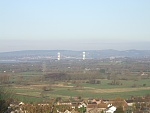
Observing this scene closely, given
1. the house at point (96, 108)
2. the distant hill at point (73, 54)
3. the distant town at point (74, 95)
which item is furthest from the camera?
the distant hill at point (73, 54)

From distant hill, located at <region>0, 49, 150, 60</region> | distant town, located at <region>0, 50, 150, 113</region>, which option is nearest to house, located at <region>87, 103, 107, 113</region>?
distant town, located at <region>0, 50, 150, 113</region>

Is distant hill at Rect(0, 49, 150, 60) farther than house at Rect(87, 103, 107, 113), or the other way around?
distant hill at Rect(0, 49, 150, 60)

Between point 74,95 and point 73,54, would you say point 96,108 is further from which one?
point 73,54

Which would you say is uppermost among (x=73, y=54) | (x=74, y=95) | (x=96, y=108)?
(x=96, y=108)

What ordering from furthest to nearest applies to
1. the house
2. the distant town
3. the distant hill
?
the distant hill → the house → the distant town

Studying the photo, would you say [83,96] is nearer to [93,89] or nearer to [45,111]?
[93,89]

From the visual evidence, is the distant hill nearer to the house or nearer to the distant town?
the distant town

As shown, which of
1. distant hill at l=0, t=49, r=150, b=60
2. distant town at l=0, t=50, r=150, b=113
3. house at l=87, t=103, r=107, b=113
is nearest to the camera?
distant town at l=0, t=50, r=150, b=113

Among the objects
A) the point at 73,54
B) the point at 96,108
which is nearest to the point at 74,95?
the point at 96,108

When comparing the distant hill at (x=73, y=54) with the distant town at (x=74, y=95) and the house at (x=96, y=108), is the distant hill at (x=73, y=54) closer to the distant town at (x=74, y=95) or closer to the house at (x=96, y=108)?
the distant town at (x=74, y=95)

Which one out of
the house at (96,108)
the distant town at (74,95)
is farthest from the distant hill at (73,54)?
the house at (96,108)

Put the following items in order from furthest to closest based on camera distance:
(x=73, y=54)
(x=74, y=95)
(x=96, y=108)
Answer: (x=73, y=54) → (x=74, y=95) → (x=96, y=108)

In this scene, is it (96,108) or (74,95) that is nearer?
(96,108)
